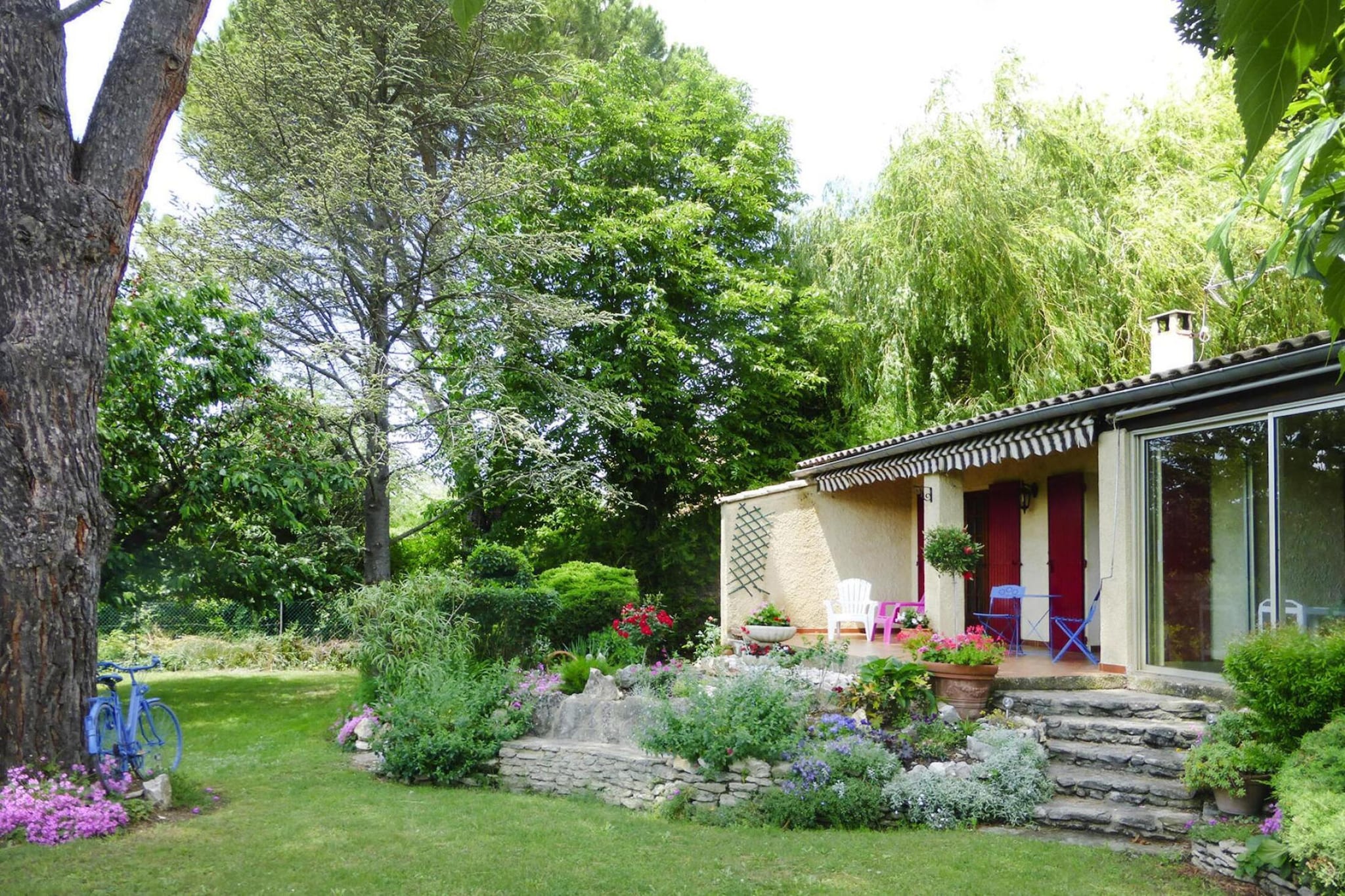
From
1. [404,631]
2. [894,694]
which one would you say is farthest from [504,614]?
[894,694]

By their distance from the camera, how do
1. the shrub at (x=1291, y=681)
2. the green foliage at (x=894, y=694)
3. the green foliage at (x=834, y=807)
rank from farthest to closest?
the green foliage at (x=894, y=694) < the green foliage at (x=834, y=807) < the shrub at (x=1291, y=681)

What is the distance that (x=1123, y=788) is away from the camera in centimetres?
699

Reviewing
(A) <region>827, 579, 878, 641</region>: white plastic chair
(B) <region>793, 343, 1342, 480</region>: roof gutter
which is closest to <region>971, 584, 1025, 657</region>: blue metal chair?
(A) <region>827, 579, 878, 641</region>: white plastic chair

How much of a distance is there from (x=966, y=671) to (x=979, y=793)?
4.58 feet

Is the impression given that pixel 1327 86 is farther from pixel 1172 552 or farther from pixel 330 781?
pixel 330 781

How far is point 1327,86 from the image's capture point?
1.25m

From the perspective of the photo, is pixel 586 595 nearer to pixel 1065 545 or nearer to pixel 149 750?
pixel 1065 545

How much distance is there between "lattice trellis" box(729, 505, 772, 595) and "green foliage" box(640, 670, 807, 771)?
518cm

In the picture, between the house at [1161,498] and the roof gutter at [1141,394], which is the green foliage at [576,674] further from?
the roof gutter at [1141,394]

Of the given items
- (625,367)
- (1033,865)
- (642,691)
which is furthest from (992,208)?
(1033,865)

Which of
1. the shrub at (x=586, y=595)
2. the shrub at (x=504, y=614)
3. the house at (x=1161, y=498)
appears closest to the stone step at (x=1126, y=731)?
the house at (x=1161, y=498)

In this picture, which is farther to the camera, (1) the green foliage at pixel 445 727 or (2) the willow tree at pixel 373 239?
(2) the willow tree at pixel 373 239

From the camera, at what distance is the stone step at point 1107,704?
25.6ft

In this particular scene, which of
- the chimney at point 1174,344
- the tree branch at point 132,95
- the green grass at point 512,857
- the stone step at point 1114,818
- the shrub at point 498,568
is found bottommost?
the green grass at point 512,857
